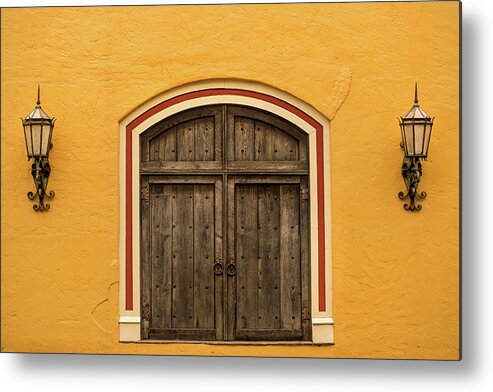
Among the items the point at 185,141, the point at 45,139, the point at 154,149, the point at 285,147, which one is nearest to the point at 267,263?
the point at 285,147

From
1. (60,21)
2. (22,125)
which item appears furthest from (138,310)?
(60,21)

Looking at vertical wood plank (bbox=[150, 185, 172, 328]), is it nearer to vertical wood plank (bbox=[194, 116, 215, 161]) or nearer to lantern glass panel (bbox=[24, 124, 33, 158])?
vertical wood plank (bbox=[194, 116, 215, 161])

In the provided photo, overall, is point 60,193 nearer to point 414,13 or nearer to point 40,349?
point 40,349

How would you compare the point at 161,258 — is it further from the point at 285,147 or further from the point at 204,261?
the point at 285,147

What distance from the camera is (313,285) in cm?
654

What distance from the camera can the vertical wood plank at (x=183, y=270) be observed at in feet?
21.7

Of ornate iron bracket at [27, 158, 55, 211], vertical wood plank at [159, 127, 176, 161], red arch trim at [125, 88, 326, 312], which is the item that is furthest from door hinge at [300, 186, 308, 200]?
ornate iron bracket at [27, 158, 55, 211]

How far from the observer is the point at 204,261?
21.7ft

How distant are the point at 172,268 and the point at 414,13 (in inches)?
123

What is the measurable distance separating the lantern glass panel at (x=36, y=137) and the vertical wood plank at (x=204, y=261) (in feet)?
4.91

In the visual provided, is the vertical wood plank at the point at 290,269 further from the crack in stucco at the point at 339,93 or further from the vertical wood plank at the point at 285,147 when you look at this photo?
the crack in stucco at the point at 339,93

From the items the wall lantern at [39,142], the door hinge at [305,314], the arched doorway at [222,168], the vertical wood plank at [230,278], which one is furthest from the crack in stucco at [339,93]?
the wall lantern at [39,142]

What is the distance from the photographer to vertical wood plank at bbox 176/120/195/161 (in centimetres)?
665

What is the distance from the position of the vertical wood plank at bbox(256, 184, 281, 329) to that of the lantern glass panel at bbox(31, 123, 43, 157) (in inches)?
79.2
